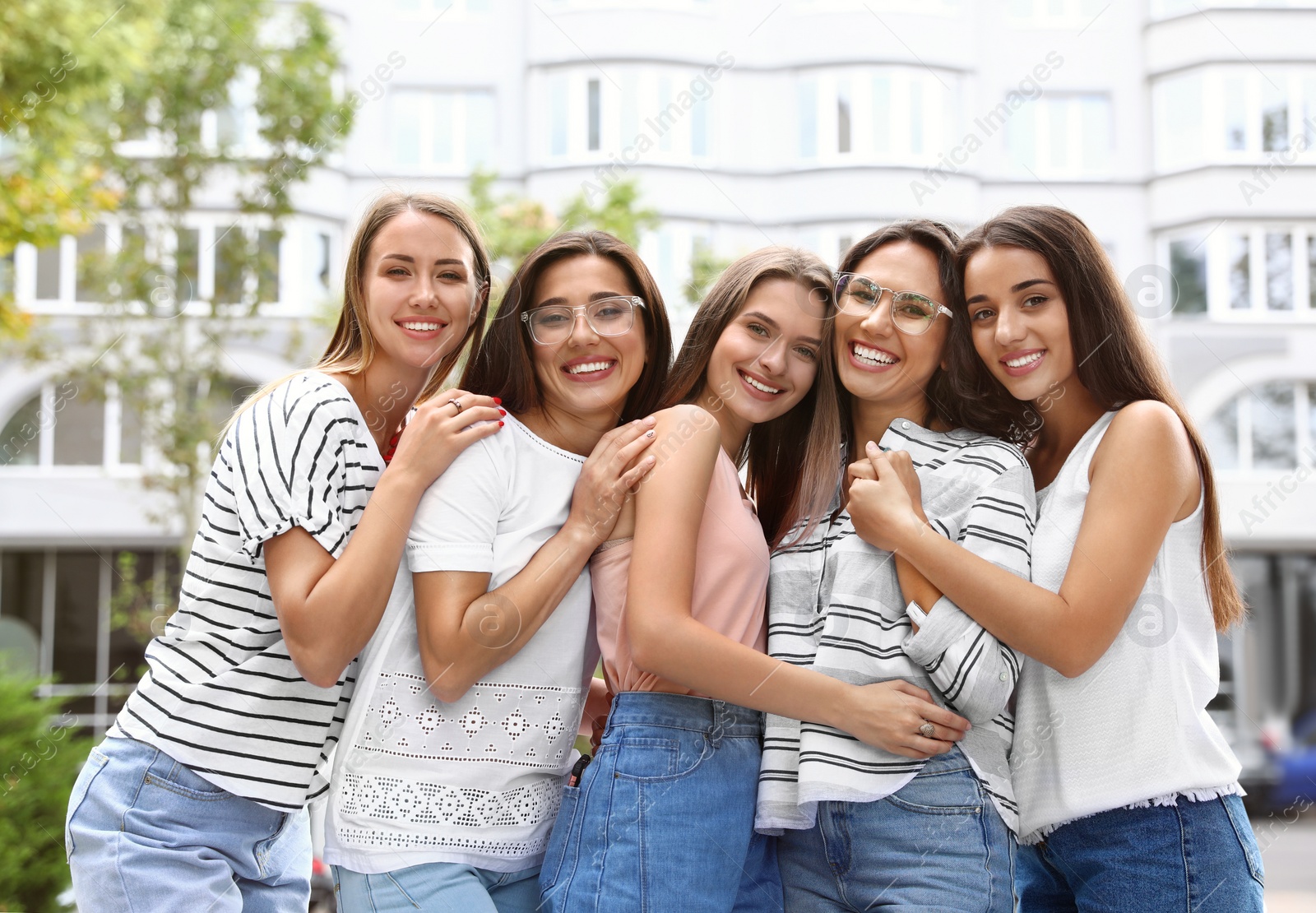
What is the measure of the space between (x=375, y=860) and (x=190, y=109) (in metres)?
10.0

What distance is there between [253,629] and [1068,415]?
6.22ft

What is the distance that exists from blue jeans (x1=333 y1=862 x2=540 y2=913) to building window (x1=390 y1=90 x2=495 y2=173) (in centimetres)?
1573

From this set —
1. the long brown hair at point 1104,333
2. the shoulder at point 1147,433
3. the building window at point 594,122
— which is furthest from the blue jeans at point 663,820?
the building window at point 594,122

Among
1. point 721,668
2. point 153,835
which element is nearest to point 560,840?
point 721,668

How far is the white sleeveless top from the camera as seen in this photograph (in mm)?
2383

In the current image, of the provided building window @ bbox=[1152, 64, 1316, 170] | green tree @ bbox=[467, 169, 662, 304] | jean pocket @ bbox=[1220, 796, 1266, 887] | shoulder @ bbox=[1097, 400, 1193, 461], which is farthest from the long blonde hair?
building window @ bbox=[1152, 64, 1316, 170]

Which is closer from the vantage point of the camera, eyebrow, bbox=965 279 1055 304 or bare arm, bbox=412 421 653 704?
bare arm, bbox=412 421 653 704

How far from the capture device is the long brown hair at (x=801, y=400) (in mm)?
2801

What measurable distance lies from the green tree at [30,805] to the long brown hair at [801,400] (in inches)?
191

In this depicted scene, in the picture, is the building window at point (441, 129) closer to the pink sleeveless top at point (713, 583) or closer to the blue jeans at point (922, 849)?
the pink sleeveless top at point (713, 583)

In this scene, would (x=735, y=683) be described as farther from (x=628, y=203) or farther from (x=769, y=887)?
(x=628, y=203)

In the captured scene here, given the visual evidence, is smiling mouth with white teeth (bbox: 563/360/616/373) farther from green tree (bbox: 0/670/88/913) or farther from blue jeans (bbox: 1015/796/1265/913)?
green tree (bbox: 0/670/88/913)

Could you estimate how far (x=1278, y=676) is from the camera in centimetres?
1745

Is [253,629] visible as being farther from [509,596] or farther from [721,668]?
[721,668]
